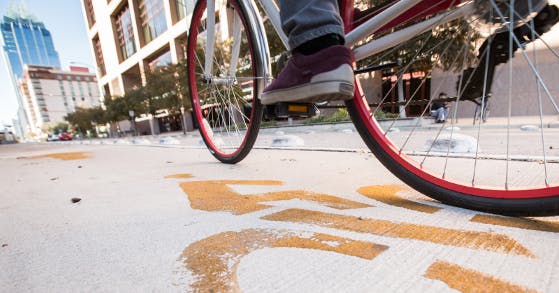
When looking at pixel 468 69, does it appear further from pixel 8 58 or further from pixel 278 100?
pixel 8 58

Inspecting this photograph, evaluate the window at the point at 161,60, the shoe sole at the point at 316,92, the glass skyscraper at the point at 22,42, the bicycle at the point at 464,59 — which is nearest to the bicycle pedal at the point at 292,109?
the shoe sole at the point at 316,92

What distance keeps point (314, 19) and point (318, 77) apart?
0.25 meters

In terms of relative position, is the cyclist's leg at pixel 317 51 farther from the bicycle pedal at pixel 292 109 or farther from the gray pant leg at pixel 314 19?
the bicycle pedal at pixel 292 109

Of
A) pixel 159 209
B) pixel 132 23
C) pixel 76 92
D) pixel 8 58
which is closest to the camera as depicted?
pixel 159 209

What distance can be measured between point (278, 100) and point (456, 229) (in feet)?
3.04

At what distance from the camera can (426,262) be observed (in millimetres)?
778

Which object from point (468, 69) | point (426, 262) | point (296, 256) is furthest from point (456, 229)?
point (468, 69)

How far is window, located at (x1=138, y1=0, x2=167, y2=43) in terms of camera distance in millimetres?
25938

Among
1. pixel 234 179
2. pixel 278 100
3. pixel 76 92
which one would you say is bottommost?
pixel 234 179

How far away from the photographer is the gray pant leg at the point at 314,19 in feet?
3.62

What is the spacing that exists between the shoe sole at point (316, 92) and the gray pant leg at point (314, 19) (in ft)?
0.69

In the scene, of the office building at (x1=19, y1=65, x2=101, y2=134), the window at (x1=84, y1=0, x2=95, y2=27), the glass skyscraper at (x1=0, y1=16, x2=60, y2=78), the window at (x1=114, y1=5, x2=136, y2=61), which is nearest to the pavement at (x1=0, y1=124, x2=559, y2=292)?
the window at (x1=114, y1=5, x2=136, y2=61)

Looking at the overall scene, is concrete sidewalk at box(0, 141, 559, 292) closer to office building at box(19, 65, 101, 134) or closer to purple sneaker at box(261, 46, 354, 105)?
A: purple sneaker at box(261, 46, 354, 105)

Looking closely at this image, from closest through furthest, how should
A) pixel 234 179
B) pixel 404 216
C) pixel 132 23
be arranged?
pixel 404 216, pixel 234 179, pixel 132 23
